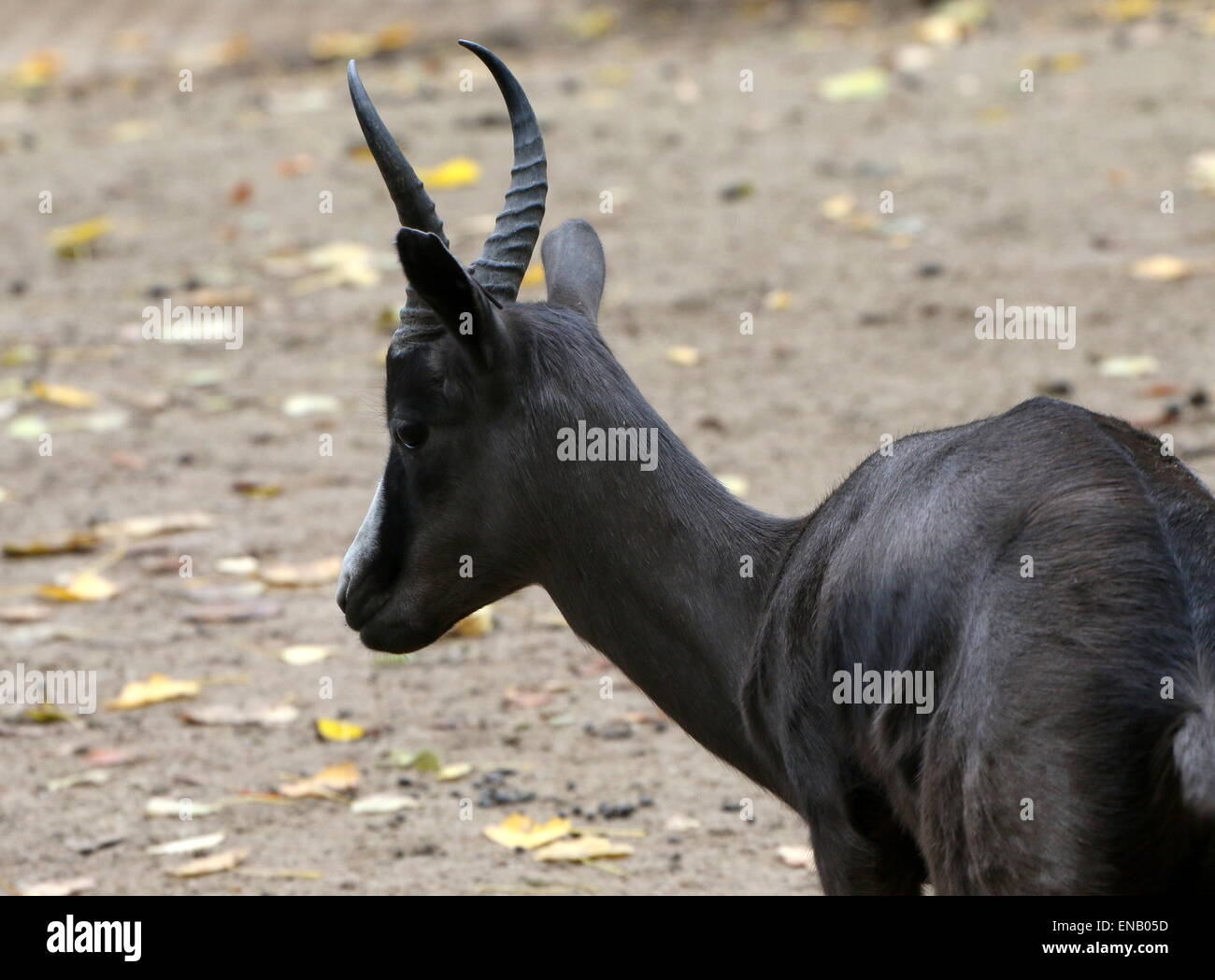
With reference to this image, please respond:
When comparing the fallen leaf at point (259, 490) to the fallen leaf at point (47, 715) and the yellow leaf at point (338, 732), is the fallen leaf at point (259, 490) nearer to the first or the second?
the fallen leaf at point (47, 715)

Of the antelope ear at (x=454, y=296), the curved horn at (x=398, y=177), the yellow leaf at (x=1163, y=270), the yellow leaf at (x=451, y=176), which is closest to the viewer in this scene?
the antelope ear at (x=454, y=296)

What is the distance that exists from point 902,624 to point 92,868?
2.79 meters

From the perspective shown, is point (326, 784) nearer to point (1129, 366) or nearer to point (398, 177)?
point (398, 177)

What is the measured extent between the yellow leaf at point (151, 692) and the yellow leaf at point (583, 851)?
5.32 ft

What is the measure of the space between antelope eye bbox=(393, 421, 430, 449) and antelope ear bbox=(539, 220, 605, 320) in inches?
20.3

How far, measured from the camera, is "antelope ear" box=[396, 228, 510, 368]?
345 cm

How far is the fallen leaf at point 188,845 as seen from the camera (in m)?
5.07

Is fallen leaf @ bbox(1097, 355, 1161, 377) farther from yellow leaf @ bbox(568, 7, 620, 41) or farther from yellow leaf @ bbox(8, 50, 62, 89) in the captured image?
yellow leaf @ bbox(8, 50, 62, 89)

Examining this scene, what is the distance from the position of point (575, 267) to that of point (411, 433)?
30.5 inches

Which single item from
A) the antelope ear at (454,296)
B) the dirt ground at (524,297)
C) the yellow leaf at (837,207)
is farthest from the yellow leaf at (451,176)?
the antelope ear at (454,296)

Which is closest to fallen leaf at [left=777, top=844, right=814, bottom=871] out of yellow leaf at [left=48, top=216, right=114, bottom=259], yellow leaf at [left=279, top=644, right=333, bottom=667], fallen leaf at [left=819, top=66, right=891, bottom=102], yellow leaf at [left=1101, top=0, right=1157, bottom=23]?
yellow leaf at [left=279, top=644, right=333, bottom=667]

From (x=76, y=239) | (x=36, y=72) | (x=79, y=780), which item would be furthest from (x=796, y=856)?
(x=36, y=72)

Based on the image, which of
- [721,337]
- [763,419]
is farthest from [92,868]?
[721,337]

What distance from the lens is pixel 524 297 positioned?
912 centimetres
